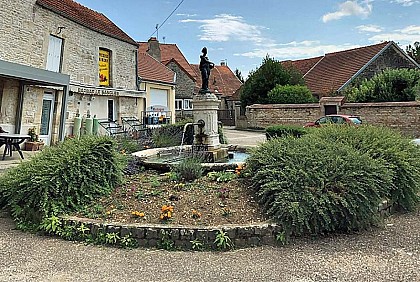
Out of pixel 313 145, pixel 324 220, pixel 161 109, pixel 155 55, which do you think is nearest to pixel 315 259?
pixel 324 220

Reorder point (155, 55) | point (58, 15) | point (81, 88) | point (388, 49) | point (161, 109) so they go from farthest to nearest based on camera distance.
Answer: point (388, 49) < point (155, 55) < point (161, 109) < point (81, 88) < point (58, 15)

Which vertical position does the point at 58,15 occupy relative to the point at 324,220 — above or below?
above

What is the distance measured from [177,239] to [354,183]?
2551mm

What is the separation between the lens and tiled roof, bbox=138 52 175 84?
23031 millimetres

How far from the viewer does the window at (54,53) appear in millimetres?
15023

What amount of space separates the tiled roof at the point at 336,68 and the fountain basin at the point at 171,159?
22.3 meters

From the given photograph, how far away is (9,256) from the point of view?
4336 mm

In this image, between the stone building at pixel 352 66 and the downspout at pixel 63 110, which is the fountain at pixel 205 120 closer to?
the downspout at pixel 63 110

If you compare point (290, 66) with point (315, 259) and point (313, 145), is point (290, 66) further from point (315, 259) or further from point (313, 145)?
point (315, 259)

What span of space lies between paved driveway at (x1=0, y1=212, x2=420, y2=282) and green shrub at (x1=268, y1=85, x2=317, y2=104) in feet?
75.7

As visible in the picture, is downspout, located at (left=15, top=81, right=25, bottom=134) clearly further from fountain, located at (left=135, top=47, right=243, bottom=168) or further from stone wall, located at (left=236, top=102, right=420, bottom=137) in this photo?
stone wall, located at (left=236, top=102, right=420, bottom=137)

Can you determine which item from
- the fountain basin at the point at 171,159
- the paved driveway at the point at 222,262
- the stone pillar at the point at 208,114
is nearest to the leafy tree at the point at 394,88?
Answer: the fountain basin at the point at 171,159

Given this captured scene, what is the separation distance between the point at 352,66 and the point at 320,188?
29486 mm

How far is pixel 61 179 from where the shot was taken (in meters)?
5.60
